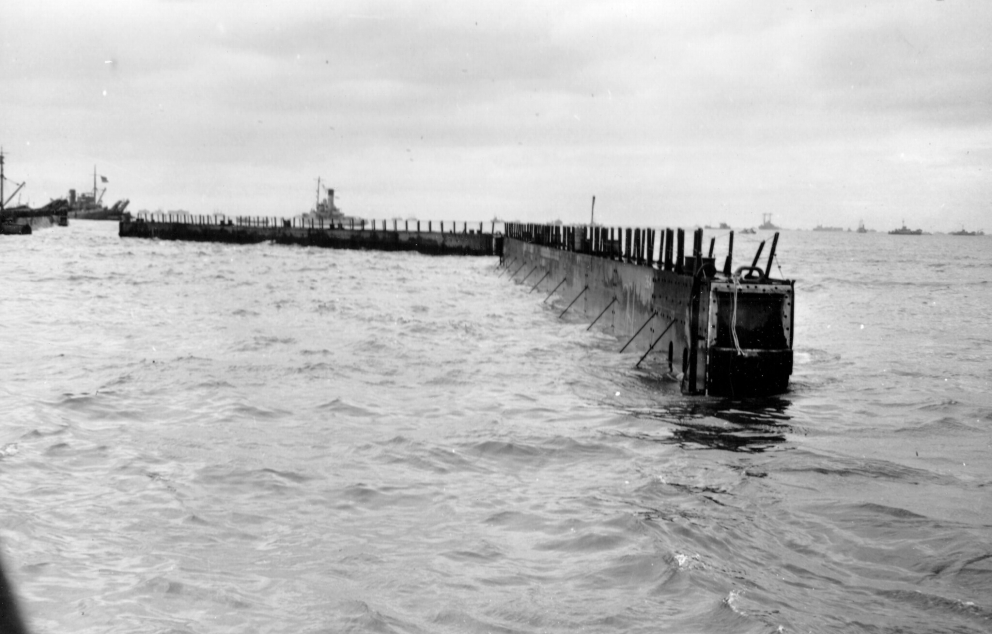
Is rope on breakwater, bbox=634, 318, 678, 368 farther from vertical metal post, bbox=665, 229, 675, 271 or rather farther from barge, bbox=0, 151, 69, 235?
barge, bbox=0, 151, 69, 235

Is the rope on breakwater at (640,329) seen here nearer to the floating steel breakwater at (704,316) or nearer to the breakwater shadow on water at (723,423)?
the floating steel breakwater at (704,316)

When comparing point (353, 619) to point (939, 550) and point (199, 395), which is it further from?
point (199, 395)

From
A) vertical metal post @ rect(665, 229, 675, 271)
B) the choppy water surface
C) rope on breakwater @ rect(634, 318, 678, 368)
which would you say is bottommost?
the choppy water surface

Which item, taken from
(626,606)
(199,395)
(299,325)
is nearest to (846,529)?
(626,606)

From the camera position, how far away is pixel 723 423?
468 inches

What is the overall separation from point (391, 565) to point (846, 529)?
422 cm

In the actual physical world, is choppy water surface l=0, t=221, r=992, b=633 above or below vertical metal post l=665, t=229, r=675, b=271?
below

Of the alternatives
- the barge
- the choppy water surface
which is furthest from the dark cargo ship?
the choppy water surface

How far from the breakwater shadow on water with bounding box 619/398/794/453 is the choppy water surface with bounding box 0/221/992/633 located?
62mm

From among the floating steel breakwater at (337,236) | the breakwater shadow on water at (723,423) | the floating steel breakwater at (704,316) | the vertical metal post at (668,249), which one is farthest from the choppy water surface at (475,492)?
the floating steel breakwater at (337,236)

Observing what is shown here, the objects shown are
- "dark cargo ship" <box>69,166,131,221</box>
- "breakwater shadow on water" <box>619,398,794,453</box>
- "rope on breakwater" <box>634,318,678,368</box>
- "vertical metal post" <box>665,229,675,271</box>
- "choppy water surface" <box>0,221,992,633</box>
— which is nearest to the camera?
"choppy water surface" <box>0,221,992,633</box>

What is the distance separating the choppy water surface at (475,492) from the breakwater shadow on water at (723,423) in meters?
0.06

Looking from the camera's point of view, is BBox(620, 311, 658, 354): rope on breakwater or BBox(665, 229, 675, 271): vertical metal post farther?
BBox(620, 311, 658, 354): rope on breakwater

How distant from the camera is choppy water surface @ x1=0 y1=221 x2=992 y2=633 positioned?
20.1 feet
